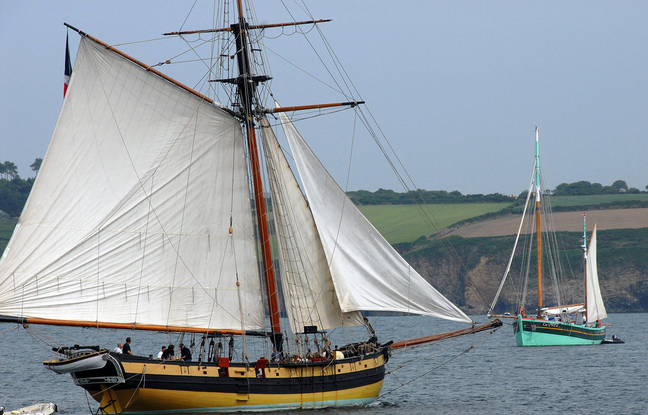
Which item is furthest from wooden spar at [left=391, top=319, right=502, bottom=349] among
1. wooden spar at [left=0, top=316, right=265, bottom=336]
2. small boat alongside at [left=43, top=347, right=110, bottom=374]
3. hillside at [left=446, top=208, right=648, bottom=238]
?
hillside at [left=446, top=208, right=648, bottom=238]

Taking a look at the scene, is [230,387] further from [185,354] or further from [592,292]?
[592,292]

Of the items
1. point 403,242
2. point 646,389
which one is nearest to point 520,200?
point 403,242

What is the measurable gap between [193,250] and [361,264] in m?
7.07

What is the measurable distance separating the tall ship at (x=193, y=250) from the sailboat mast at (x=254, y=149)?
79 millimetres

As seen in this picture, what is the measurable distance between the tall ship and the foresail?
0.20 ft

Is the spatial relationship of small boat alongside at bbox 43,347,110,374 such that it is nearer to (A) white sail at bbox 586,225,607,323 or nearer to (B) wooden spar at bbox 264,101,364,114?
(B) wooden spar at bbox 264,101,364,114

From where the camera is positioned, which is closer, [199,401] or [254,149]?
[199,401]

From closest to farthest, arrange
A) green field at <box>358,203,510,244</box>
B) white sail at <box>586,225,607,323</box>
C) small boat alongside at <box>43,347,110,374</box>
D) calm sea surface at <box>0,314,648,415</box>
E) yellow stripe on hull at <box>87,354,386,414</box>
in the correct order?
small boat alongside at <box>43,347,110,374</box>, yellow stripe on hull at <box>87,354,386,414</box>, calm sea surface at <box>0,314,648,415</box>, white sail at <box>586,225,607,323</box>, green field at <box>358,203,510,244</box>

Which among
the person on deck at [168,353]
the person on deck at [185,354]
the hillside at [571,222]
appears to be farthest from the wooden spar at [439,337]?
the hillside at [571,222]

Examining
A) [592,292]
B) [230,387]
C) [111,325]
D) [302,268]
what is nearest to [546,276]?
[592,292]

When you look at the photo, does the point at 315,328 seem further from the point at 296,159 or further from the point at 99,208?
the point at 99,208

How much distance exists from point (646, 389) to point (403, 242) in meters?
127

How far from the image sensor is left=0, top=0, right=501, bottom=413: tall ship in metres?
29.5

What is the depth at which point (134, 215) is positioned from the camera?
31703mm
